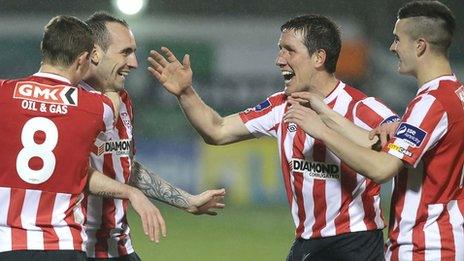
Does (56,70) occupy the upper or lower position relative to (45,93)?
upper

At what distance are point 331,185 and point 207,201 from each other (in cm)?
70

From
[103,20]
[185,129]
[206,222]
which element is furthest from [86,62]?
[185,129]

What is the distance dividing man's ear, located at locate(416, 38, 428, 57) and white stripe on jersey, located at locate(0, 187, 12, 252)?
207 cm

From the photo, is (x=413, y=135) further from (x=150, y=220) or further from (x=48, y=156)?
(x=48, y=156)

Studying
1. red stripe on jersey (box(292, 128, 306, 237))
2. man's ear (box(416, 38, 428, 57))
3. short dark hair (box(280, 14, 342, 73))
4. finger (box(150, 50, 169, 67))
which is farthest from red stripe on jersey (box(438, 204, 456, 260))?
finger (box(150, 50, 169, 67))

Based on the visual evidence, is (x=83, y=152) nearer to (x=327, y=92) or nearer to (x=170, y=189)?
(x=170, y=189)

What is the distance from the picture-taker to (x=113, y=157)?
5.78 m

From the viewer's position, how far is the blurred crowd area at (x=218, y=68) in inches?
587

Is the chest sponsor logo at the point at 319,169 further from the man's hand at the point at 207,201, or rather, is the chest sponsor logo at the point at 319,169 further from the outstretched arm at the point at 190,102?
the outstretched arm at the point at 190,102

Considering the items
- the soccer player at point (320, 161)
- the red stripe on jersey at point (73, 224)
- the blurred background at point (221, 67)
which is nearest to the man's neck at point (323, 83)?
the soccer player at point (320, 161)

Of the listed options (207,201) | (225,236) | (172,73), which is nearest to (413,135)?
(207,201)

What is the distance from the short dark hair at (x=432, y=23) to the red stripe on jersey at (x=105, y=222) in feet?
5.97

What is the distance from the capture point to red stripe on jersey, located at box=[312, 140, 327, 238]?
5645 mm

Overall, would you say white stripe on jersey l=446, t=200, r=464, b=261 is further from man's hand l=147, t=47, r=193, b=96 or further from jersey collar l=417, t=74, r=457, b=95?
man's hand l=147, t=47, r=193, b=96
